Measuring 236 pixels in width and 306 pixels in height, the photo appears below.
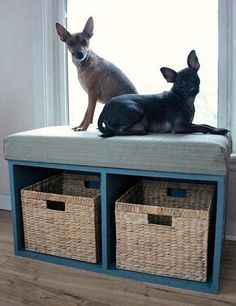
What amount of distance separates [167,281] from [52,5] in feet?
5.14

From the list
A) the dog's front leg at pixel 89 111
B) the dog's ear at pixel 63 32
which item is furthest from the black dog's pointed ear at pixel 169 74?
the dog's ear at pixel 63 32

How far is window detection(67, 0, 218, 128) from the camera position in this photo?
5.78 ft

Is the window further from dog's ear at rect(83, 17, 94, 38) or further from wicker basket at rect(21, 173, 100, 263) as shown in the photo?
wicker basket at rect(21, 173, 100, 263)

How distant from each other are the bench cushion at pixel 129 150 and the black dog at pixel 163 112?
0.06 metres

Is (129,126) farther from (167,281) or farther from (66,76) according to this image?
(66,76)

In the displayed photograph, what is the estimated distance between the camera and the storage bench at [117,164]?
1234 millimetres

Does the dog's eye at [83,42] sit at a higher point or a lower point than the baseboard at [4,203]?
higher

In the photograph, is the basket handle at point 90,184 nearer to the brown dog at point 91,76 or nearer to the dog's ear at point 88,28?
the brown dog at point 91,76

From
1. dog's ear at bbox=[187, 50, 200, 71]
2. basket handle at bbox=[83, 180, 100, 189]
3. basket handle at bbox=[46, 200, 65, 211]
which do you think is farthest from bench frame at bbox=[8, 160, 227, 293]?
dog's ear at bbox=[187, 50, 200, 71]

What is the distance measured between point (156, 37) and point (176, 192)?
802mm

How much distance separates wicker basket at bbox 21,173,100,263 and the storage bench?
0.12 feet

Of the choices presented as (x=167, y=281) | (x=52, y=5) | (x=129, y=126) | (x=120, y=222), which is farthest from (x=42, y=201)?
(x=52, y=5)

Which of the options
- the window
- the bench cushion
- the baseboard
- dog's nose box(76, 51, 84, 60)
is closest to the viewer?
the bench cushion

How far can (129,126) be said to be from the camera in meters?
1.42
